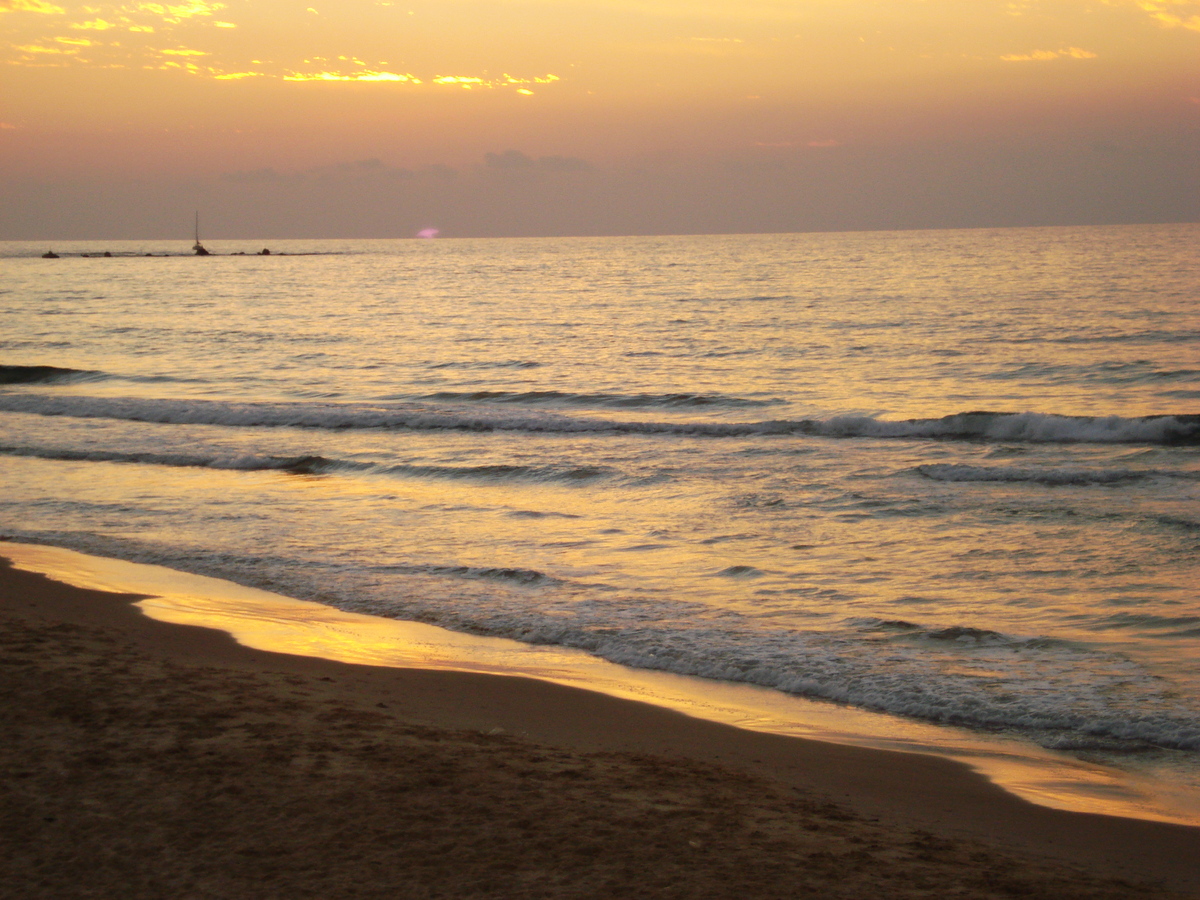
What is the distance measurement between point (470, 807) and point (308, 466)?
45.9 feet

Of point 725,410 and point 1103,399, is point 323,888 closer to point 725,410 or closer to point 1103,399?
point 725,410

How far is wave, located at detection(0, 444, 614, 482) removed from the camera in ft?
55.6

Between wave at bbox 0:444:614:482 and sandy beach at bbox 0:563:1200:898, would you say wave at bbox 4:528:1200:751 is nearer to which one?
sandy beach at bbox 0:563:1200:898

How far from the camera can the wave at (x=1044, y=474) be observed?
15.6 metres

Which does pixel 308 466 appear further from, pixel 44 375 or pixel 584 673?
pixel 44 375

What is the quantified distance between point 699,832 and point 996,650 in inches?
176

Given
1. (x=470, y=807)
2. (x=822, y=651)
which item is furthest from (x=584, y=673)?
(x=470, y=807)

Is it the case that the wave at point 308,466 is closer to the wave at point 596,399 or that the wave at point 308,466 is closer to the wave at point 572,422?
the wave at point 572,422

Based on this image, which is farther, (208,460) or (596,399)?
(596,399)

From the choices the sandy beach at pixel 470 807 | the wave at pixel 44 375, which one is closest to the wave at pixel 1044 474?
the sandy beach at pixel 470 807

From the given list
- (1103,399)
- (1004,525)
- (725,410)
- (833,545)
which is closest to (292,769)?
(833,545)

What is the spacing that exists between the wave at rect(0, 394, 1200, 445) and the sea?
103 millimetres

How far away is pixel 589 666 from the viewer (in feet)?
26.2

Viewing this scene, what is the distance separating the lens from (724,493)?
15.2 meters
